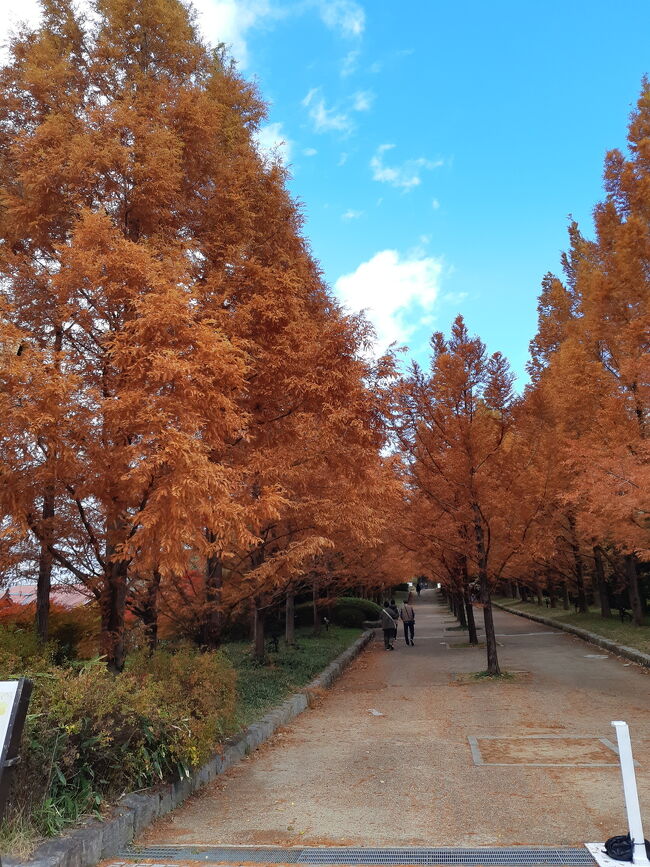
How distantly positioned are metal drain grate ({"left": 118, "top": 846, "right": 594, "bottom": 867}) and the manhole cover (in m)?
2.54

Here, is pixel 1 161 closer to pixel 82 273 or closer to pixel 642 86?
pixel 82 273

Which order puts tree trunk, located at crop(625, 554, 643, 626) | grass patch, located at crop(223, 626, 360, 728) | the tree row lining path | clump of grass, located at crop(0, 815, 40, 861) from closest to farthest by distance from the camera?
1. clump of grass, located at crop(0, 815, 40, 861)
2. the tree row lining path
3. grass patch, located at crop(223, 626, 360, 728)
4. tree trunk, located at crop(625, 554, 643, 626)

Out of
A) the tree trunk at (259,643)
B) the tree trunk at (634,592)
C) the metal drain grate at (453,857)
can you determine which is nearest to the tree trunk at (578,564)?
the tree trunk at (634,592)

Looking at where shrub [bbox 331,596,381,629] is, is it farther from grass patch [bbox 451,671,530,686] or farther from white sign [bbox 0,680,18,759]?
white sign [bbox 0,680,18,759]

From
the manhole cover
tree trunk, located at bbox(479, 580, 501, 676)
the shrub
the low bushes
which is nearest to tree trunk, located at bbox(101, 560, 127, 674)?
the manhole cover

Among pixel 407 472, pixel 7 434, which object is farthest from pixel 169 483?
pixel 407 472

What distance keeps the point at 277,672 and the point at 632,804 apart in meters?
9.88

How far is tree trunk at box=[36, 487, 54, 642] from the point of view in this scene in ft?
23.8

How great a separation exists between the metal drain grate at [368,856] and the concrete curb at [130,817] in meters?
0.19

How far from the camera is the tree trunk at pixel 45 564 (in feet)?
23.8

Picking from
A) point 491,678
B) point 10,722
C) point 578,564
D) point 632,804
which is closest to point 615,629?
point 578,564

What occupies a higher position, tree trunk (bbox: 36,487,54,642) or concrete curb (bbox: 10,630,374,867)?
tree trunk (bbox: 36,487,54,642)

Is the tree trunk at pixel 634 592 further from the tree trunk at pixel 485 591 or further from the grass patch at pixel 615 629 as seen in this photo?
the tree trunk at pixel 485 591

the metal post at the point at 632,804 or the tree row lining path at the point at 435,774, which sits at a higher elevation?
the metal post at the point at 632,804
